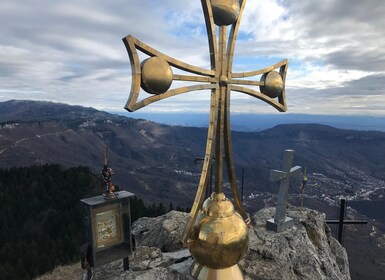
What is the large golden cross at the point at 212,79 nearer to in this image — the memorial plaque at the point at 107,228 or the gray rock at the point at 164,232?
the memorial plaque at the point at 107,228

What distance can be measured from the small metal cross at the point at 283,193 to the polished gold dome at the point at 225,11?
241 inches

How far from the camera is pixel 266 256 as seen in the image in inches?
322

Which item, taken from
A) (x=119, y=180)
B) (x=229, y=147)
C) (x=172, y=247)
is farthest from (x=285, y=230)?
(x=119, y=180)

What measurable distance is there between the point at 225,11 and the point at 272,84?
1.55 metres

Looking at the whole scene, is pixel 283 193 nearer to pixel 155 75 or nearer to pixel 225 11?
pixel 225 11

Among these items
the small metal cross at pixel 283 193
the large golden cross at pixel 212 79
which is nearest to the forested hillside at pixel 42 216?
the small metal cross at pixel 283 193

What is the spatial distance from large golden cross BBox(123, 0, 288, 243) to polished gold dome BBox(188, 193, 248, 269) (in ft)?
0.51

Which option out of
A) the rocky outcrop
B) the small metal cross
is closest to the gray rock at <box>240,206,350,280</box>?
the rocky outcrop

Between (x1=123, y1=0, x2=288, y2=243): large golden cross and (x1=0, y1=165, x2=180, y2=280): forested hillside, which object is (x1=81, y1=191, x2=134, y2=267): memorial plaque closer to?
(x1=123, y1=0, x2=288, y2=243): large golden cross

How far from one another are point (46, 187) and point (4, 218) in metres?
5.15

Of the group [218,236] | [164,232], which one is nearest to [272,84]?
[218,236]

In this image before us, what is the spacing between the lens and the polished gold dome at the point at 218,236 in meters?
4.27

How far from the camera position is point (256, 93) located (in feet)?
16.7

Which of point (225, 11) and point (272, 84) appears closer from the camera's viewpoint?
point (225, 11)
